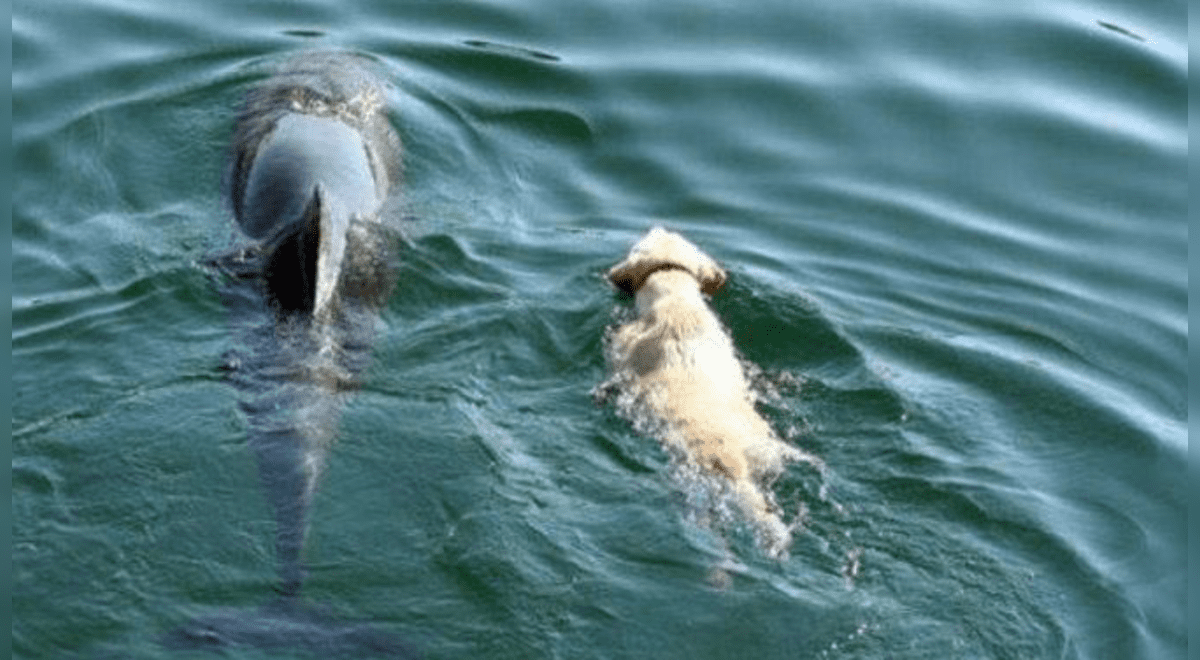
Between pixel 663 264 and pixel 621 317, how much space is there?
371 millimetres

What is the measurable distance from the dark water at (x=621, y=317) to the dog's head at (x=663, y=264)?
13cm

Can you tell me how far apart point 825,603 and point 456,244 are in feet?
11.8

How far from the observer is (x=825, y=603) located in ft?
26.4

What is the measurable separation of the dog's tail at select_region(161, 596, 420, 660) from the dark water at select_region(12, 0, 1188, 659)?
69 millimetres

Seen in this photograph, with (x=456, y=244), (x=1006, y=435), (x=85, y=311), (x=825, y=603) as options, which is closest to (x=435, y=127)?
(x=456, y=244)

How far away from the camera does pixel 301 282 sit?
387 inches

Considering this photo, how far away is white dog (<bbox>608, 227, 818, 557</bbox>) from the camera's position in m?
8.77

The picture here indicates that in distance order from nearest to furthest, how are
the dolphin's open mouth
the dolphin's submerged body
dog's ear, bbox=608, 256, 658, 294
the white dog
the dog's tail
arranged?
the dog's tail
the dolphin's submerged body
the white dog
the dolphin's open mouth
dog's ear, bbox=608, 256, 658, 294

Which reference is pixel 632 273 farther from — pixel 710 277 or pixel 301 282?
pixel 301 282

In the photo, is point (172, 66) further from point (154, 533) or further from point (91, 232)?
point (154, 533)

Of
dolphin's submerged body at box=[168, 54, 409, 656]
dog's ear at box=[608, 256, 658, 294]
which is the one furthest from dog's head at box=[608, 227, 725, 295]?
dolphin's submerged body at box=[168, 54, 409, 656]

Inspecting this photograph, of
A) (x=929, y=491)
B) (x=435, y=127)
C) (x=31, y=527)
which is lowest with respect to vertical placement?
(x=31, y=527)

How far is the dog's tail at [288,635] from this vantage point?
7.59 meters

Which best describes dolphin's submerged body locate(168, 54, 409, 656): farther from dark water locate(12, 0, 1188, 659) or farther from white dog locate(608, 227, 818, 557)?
white dog locate(608, 227, 818, 557)
